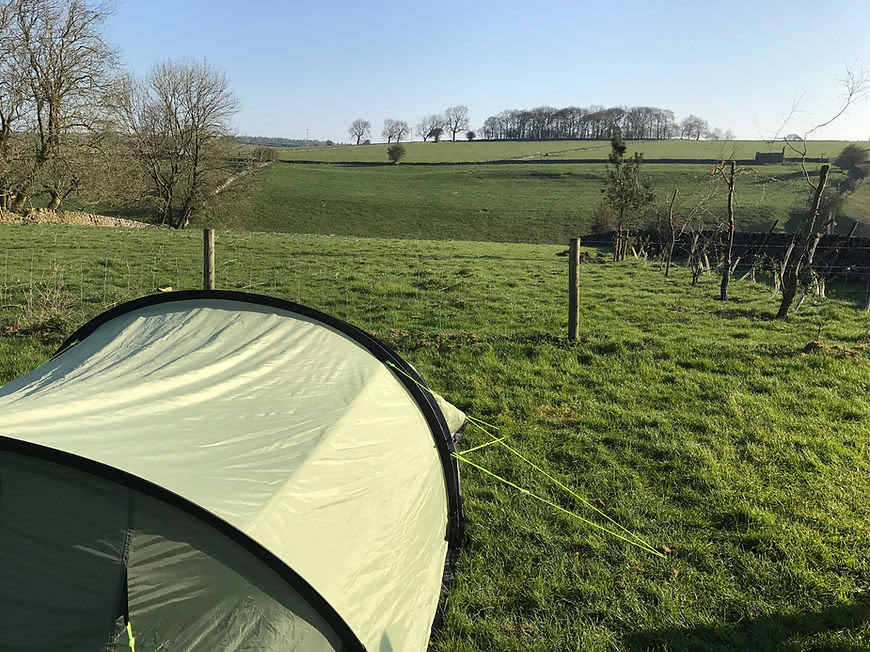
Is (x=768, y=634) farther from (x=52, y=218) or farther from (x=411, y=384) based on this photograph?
(x=52, y=218)

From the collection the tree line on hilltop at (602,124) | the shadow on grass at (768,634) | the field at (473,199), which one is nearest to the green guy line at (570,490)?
the shadow on grass at (768,634)

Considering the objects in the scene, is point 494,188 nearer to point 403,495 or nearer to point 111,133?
A: point 111,133

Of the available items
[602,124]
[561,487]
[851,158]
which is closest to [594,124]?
[602,124]

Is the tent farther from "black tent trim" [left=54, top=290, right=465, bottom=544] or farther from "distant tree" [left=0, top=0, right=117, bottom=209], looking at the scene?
"distant tree" [left=0, top=0, right=117, bottom=209]

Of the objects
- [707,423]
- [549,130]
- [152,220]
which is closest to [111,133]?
[152,220]

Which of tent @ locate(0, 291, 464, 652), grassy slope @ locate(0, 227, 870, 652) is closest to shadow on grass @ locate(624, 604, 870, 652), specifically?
grassy slope @ locate(0, 227, 870, 652)

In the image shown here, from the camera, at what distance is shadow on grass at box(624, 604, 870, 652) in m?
3.51

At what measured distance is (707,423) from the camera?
6.52m

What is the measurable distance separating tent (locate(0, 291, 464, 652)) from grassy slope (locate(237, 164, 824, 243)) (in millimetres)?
38895

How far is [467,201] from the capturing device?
53.4 m

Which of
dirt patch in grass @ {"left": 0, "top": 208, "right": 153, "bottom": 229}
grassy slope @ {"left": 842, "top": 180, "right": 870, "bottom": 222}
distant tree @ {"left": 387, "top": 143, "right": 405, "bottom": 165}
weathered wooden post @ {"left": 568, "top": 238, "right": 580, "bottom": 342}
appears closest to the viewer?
weathered wooden post @ {"left": 568, "top": 238, "right": 580, "bottom": 342}

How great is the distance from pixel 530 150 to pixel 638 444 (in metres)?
88.5

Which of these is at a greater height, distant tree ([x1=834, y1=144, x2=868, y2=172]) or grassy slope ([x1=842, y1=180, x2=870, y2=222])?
distant tree ([x1=834, y1=144, x2=868, y2=172])

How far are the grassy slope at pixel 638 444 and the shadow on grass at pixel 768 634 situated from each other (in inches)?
0.4
